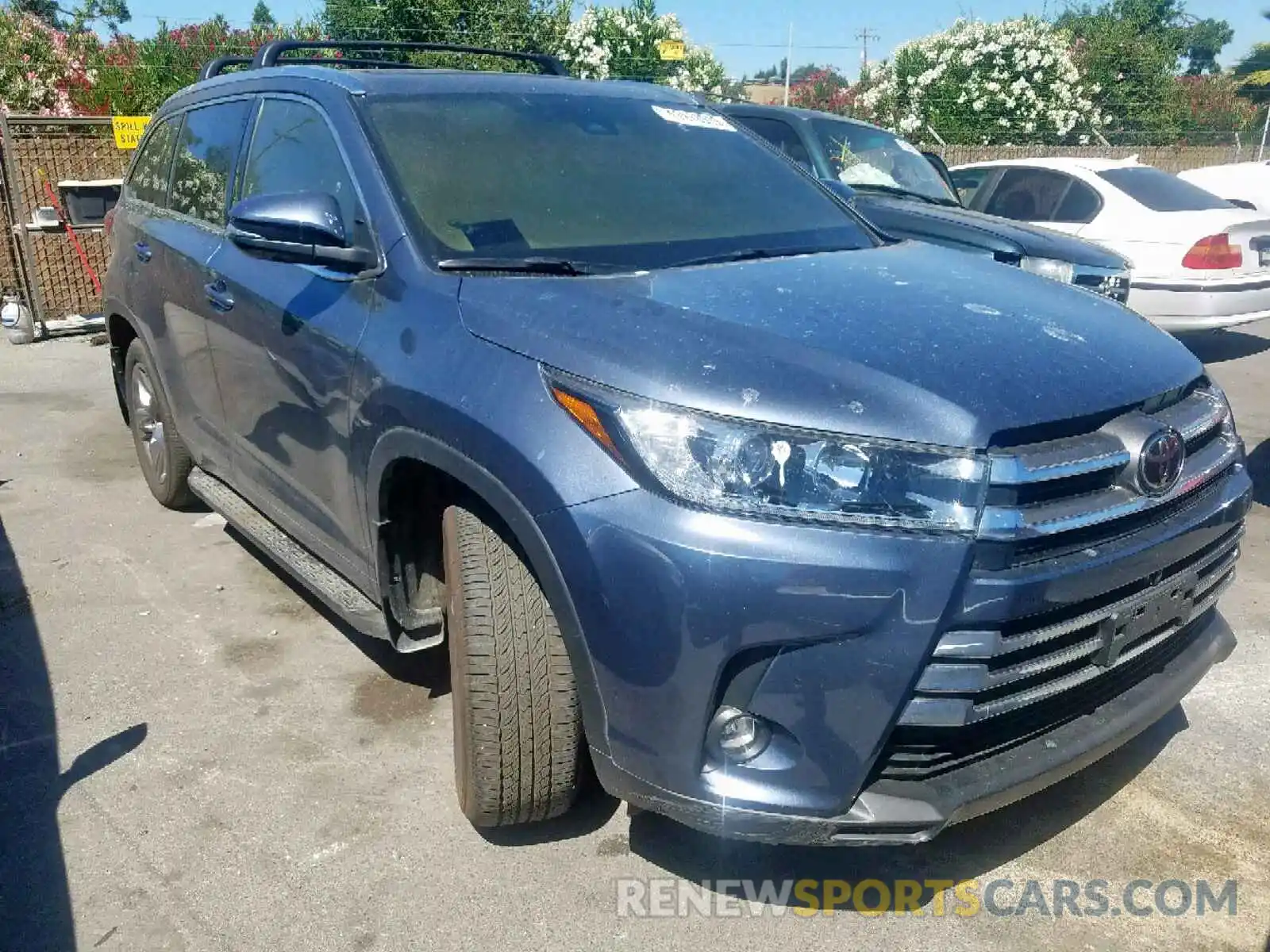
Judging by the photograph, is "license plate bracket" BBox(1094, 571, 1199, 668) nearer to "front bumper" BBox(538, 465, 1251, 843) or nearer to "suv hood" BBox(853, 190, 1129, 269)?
"front bumper" BBox(538, 465, 1251, 843)

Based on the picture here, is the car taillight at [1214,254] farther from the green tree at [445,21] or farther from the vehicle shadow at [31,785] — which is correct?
the green tree at [445,21]

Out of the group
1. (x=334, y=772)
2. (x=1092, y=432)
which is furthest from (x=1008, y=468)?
(x=334, y=772)

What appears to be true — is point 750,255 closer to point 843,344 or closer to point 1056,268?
point 843,344

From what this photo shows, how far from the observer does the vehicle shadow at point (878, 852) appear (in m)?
2.69

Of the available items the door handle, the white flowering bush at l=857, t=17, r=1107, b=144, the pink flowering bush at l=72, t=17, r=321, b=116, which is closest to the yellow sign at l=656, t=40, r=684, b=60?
the white flowering bush at l=857, t=17, r=1107, b=144

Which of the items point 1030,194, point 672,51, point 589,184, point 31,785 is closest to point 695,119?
point 589,184

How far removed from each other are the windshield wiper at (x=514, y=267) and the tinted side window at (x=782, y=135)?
5.53 meters

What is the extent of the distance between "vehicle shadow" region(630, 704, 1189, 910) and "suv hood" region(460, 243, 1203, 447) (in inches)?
45.5

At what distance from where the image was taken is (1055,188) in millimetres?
9375

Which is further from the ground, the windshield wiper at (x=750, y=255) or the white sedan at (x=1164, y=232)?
the windshield wiper at (x=750, y=255)

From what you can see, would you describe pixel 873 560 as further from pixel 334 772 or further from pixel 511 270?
pixel 334 772

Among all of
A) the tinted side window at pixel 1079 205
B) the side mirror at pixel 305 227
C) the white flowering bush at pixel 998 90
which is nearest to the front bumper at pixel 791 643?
the side mirror at pixel 305 227

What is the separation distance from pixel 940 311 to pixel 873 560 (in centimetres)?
78

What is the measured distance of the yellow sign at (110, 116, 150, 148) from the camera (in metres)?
9.48
